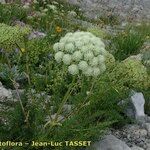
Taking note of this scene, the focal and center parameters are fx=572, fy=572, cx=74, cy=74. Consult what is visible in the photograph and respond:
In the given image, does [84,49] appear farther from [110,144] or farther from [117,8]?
[117,8]

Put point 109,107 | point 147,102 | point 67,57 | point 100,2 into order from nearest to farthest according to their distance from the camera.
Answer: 1. point 67,57
2. point 109,107
3. point 147,102
4. point 100,2

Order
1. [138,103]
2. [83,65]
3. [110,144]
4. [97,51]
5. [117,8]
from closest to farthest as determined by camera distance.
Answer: [83,65] < [97,51] < [110,144] < [138,103] < [117,8]

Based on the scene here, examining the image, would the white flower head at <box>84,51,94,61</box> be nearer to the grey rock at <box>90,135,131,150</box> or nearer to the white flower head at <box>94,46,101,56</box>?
the white flower head at <box>94,46,101,56</box>

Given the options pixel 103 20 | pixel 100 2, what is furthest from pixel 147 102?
pixel 100 2

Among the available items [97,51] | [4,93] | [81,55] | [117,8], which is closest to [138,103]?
[4,93]

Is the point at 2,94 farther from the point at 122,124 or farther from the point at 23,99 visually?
the point at 122,124

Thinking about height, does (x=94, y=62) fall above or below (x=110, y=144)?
above

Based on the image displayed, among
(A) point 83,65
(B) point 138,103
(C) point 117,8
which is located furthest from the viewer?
(C) point 117,8

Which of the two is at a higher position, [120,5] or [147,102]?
[147,102]
